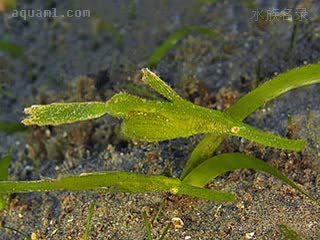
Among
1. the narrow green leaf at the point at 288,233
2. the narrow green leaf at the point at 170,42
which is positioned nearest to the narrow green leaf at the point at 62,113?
the narrow green leaf at the point at 288,233

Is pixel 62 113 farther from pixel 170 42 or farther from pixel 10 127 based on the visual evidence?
pixel 170 42

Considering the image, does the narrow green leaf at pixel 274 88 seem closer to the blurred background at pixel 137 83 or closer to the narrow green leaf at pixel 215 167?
the narrow green leaf at pixel 215 167

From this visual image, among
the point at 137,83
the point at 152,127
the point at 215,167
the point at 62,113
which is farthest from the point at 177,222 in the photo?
the point at 137,83

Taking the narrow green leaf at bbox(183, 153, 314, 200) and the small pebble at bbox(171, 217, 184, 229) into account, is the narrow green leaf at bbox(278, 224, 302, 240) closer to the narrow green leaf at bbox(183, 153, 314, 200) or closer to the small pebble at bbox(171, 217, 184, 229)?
the narrow green leaf at bbox(183, 153, 314, 200)

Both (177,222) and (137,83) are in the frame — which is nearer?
(177,222)

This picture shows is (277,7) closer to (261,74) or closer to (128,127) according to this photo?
(261,74)

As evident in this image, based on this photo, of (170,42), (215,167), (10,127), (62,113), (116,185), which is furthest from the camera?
(170,42)
